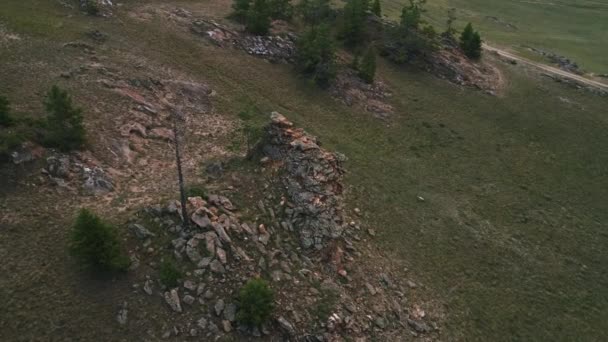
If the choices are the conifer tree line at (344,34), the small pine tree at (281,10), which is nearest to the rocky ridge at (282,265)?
the conifer tree line at (344,34)

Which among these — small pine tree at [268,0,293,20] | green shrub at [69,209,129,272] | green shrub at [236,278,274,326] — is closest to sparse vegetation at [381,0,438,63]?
small pine tree at [268,0,293,20]

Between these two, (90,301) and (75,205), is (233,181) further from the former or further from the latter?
(90,301)

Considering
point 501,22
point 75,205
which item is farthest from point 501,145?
point 501,22

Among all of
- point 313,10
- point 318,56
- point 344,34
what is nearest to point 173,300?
point 318,56

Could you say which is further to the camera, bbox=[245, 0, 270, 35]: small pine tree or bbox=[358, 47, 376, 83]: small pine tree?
bbox=[358, 47, 376, 83]: small pine tree

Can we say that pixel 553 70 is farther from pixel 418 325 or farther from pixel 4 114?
pixel 4 114

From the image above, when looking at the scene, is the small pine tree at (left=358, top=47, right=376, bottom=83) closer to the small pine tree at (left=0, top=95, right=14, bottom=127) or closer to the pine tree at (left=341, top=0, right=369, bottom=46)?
the pine tree at (left=341, top=0, right=369, bottom=46)
